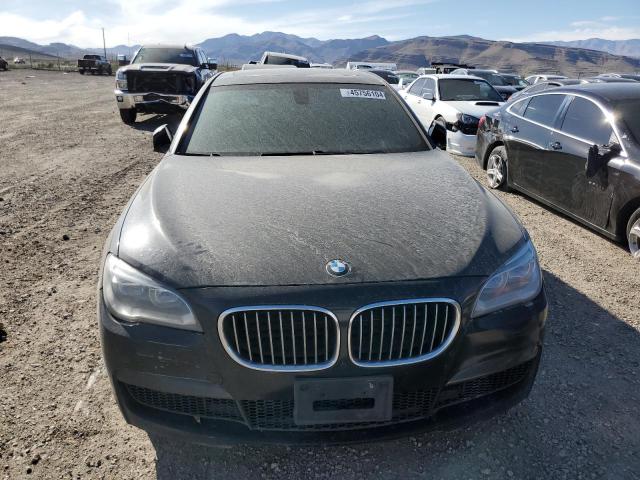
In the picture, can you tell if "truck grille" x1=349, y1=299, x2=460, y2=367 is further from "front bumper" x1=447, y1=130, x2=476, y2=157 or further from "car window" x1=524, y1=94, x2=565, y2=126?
"front bumper" x1=447, y1=130, x2=476, y2=157

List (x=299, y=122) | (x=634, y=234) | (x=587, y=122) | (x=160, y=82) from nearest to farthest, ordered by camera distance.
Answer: (x=299, y=122) → (x=634, y=234) → (x=587, y=122) → (x=160, y=82)

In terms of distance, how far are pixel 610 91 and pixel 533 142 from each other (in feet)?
3.07

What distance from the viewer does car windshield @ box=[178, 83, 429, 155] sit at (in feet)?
10.3

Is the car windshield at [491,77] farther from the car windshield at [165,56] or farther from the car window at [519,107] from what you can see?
the car window at [519,107]

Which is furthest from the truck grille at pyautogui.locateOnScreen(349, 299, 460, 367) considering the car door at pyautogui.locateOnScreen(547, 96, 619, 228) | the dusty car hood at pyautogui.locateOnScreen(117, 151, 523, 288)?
the car door at pyautogui.locateOnScreen(547, 96, 619, 228)

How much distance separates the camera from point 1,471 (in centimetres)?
209

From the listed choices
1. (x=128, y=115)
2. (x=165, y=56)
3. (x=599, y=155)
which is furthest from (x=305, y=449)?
(x=165, y=56)

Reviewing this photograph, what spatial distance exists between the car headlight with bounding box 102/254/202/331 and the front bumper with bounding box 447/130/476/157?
8061 mm

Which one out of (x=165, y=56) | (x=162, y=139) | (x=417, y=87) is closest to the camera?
(x=162, y=139)

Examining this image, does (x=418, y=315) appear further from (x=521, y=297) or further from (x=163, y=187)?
(x=163, y=187)

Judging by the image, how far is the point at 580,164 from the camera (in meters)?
5.00

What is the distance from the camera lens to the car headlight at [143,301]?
1.83 m

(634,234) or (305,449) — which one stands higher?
(634,234)

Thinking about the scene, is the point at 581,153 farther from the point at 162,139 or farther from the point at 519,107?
the point at 162,139
